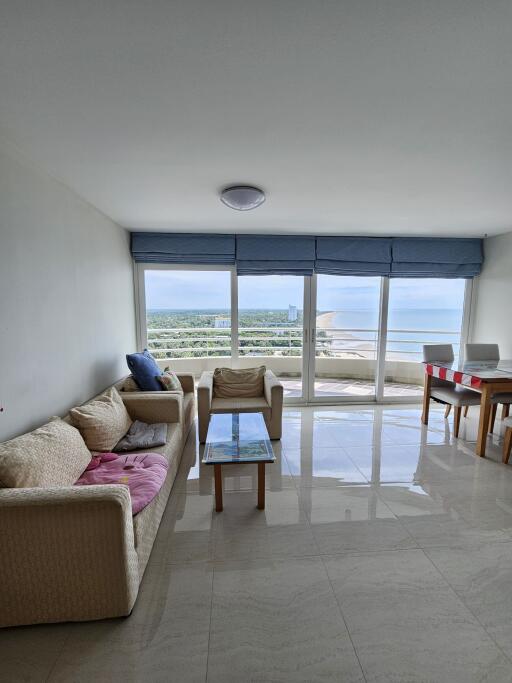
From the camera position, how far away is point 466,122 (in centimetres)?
155

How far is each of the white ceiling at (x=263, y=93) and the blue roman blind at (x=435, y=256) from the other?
5.70 feet

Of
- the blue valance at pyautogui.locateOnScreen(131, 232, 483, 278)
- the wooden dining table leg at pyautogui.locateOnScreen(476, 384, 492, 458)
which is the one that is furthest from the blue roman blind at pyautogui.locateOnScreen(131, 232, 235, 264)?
the wooden dining table leg at pyautogui.locateOnScreen(476, 384, 492, 458)

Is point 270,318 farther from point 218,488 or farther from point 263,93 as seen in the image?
point 263,93

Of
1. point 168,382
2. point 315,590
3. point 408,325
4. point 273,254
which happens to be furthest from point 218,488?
point 408,325

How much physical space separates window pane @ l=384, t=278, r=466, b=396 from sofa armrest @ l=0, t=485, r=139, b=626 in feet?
13.6

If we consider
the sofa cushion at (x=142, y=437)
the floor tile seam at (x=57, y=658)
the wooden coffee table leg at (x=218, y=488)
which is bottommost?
the floor tile seam at (x=57, y=658)

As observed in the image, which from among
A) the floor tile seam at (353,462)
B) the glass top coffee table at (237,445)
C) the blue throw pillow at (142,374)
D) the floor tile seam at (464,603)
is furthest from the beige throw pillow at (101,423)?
the floor tile seam at (464,603)

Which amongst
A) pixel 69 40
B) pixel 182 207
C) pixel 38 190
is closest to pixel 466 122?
pixel 69 40

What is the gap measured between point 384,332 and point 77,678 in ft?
14.3

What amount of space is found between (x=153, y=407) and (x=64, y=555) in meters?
1.44

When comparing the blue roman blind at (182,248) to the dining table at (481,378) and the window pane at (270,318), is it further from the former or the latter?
the dining table at (481,378)

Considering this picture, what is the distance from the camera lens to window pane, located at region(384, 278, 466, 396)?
14.6 ft

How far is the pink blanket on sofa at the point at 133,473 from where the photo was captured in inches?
66.8

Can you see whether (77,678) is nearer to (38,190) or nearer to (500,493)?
(38,190)
